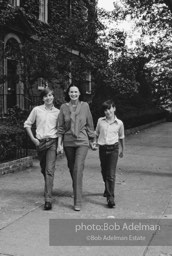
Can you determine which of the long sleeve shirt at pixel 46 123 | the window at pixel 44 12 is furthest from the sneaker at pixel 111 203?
the window at pixel 44 12

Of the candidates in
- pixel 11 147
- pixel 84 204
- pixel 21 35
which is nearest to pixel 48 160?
pixel 84 204

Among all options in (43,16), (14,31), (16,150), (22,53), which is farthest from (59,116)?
(43,16)

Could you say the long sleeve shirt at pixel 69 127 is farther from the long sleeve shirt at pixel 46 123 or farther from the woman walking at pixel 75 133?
the long sleeve shirt at pixel 46 123

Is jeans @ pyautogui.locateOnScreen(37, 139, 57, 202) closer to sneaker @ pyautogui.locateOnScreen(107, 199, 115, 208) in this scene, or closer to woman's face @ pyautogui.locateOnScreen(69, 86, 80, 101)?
woman's face @ pyautogui.locateOnScreen(69, 86, 80, 101)

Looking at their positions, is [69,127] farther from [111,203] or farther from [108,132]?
[111,203]

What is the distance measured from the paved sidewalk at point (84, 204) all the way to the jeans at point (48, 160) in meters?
0.31

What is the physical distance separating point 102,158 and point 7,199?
5.71ft

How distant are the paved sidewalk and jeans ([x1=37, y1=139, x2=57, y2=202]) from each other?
31cm

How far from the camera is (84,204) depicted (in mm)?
5605

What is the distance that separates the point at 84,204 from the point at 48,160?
927 millimetres

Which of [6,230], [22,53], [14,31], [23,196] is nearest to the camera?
[6,230]

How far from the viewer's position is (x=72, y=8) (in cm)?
1512

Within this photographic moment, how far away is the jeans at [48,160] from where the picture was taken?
17.5 feet

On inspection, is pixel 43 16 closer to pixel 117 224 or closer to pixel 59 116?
pixel 59 116
